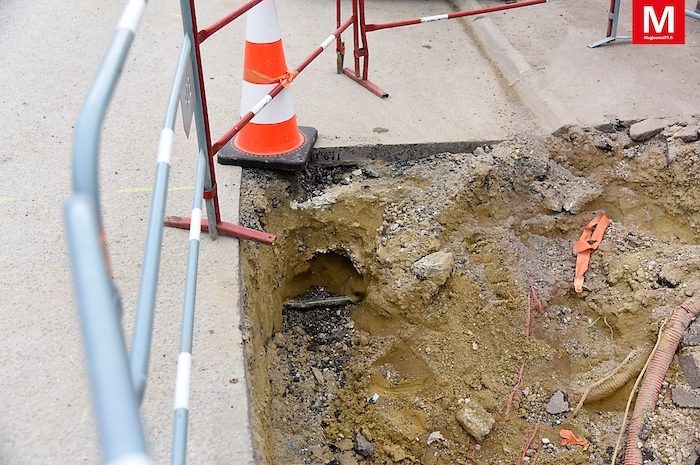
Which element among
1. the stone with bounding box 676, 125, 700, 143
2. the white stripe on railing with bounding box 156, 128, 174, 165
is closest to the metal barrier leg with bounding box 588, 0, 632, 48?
the stone with bounding box 676, 125, 700, 143

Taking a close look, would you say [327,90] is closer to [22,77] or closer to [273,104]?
[273,104]

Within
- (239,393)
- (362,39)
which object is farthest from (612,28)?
(239,393)

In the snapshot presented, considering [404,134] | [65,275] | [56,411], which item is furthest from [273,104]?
[56,411]

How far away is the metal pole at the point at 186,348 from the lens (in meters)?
2.00

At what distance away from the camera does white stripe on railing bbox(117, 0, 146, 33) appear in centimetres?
155

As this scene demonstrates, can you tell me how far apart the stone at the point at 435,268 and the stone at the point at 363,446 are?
0.86m

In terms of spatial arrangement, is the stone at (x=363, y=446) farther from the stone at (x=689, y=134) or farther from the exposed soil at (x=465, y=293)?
the stone at (x=689, y=134)

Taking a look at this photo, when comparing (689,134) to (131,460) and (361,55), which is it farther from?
(131,460)

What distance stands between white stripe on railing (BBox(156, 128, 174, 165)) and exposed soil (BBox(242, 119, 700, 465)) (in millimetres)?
1000

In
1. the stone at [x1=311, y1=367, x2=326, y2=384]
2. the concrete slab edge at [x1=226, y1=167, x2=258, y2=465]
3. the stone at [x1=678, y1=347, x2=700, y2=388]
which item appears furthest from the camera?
the stone at [x1=311, y1=367, x2=326, y2=384]

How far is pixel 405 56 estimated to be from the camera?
17.3ft

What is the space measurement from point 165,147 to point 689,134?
3.17 metres

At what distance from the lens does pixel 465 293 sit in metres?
3.58

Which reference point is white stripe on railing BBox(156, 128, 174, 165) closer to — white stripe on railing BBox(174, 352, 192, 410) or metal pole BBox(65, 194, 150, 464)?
white stripe on railing BBox(174, 352, 192, 410)
